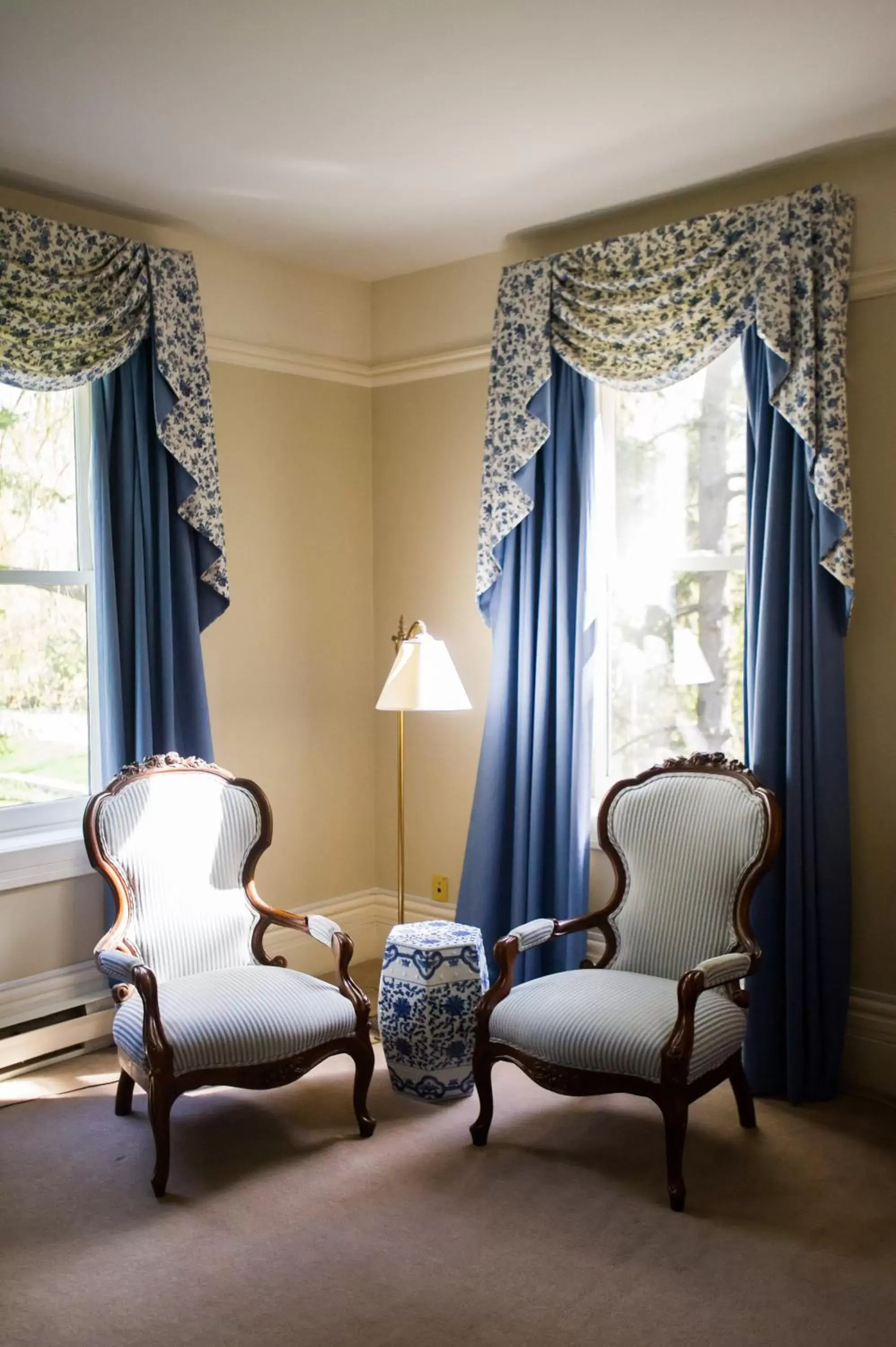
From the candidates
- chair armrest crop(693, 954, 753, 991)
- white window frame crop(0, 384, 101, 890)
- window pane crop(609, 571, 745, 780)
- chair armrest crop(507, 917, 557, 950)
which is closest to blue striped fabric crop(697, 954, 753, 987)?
chair armrest crop(693, 954, 753, 991)

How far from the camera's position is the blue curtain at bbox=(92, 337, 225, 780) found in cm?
386

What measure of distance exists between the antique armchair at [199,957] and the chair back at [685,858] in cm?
87

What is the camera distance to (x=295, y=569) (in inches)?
183

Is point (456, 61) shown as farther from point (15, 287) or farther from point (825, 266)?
point (15, 287)

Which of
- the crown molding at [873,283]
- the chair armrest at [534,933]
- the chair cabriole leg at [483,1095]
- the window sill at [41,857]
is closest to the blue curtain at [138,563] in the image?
the window sill at [41,857]

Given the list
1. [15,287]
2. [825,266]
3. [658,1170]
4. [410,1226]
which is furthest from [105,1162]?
[825,266]

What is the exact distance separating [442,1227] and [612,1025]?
64 cm

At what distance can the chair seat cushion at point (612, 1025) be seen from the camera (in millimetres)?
2947

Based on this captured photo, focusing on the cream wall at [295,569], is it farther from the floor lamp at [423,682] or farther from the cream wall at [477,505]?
the floor lamp at [423,682]

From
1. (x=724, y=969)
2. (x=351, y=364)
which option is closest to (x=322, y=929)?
(x=724, y=969)

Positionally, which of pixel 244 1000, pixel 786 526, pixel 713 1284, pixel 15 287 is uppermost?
pixel 15 287

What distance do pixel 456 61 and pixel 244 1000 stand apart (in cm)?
247

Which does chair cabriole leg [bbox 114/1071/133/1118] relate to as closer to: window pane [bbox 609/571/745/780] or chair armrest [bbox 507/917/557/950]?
chair armrest [bbox 507/917/557/950]

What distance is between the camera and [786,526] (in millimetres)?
3525
